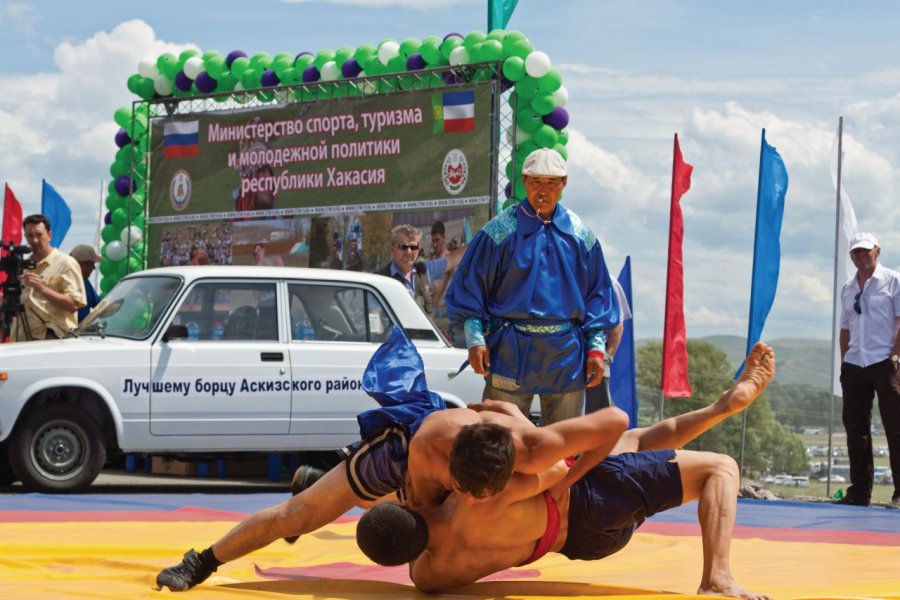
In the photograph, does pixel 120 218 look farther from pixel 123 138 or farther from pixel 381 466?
pixel 381 466

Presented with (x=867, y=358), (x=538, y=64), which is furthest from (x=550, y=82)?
(x=867, y=358)

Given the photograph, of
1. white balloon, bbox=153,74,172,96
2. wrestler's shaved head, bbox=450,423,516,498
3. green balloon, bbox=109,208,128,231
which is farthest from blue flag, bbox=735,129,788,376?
wrestler's shaved head, bbox=450,423,516,498

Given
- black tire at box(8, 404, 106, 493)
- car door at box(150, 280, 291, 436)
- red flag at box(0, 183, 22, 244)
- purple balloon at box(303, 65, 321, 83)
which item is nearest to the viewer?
black tire at box(8, 404, 106, 493)

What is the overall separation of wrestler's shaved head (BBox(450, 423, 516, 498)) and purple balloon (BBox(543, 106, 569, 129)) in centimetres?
976

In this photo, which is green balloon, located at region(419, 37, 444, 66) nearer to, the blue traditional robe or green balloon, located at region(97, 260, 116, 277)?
green balloon, located at region(97, 260, 116, 277)

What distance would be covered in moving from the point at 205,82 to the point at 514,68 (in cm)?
477

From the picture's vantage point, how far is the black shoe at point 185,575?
16.7 feet

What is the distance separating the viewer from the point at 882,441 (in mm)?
11328

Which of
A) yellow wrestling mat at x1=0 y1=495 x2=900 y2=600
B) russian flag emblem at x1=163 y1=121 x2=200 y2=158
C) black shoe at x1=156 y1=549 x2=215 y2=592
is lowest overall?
yellow wrestling mat at x1=0 y1=495 x2=900 y2=600

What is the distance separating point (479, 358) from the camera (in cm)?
636

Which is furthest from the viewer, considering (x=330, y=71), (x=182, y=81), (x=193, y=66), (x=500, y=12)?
(x=182, y=81)

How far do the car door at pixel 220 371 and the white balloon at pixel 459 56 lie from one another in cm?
516

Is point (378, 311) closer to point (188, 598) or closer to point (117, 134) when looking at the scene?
point (188, 598)

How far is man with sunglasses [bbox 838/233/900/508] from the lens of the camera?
10.4 metres
